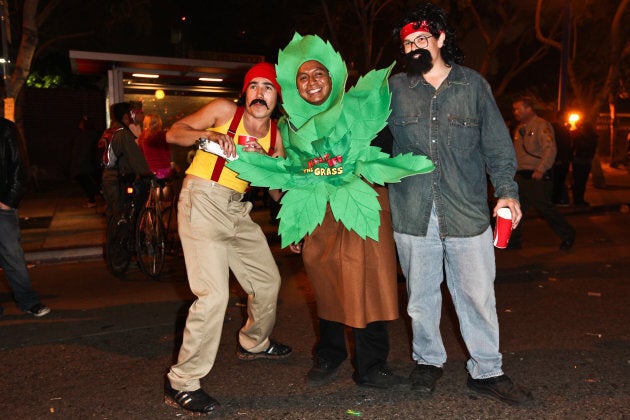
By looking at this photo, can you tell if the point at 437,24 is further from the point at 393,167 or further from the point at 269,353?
the point at 269,353

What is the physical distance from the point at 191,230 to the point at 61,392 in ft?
4.41

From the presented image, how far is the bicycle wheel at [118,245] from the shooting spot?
729 cm

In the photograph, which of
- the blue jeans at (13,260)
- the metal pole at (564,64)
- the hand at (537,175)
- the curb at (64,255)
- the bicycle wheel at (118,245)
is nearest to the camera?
the blue jeans at (13,260)

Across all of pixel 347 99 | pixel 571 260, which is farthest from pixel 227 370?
pixel 571 260

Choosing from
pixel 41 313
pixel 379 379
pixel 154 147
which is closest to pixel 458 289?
pixel 379 379

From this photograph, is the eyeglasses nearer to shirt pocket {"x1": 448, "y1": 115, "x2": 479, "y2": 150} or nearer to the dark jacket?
shirt pocket {"x1": 448, "y1": 115, "x2": 479, "y2": 150}

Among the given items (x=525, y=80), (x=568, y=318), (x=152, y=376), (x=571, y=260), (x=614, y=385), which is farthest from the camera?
(x=525, y=80)

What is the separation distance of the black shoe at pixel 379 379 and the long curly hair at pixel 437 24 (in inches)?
70.4

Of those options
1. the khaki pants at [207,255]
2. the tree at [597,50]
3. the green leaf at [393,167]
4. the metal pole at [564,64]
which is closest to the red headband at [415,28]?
the green leaf at [393,167]

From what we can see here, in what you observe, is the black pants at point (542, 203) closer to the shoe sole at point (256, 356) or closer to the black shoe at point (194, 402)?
the shoe sole at point (256, 356)

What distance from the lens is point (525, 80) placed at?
37.7 m

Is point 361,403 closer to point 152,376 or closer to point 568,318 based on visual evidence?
point 152,376

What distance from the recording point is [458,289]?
3.68 m

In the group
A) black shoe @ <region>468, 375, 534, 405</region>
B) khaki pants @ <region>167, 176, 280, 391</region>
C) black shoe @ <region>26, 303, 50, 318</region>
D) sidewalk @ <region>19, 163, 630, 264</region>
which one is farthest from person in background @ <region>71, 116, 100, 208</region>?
black shoe @ <region>468, 375, 534, 405</region>
